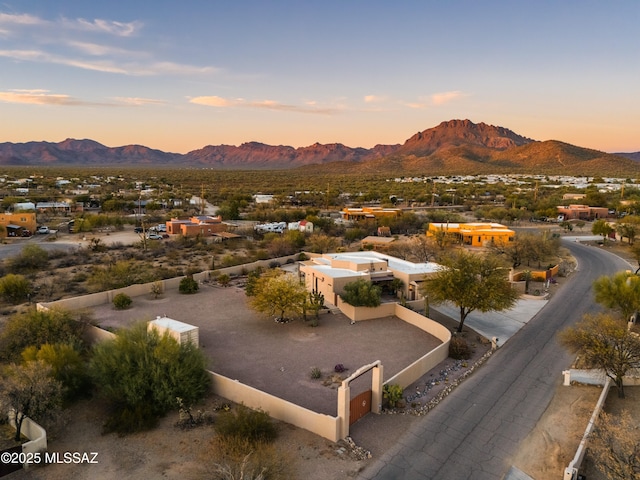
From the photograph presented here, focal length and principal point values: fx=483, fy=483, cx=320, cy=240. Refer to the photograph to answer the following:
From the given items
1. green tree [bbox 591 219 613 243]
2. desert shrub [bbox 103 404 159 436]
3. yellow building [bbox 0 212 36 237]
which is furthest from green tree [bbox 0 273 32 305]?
green tree [bbox 591 219 613 243]

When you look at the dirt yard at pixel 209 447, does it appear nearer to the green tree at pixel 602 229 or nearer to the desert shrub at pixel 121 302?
the desert shrub at pixel 121 302

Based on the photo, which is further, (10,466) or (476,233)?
(476,233)

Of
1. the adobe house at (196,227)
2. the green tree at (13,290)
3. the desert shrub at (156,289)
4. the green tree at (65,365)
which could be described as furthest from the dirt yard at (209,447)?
the adobe house at (196,227)

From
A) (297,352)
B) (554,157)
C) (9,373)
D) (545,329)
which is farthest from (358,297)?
(554,157)

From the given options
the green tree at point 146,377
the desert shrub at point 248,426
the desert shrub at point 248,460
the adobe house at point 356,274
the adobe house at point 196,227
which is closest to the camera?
the desert shrub at point 248,460

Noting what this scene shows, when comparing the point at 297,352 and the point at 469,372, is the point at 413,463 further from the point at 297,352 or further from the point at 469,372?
the point at 297,352

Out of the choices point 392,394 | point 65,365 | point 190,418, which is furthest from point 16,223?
point 392,394

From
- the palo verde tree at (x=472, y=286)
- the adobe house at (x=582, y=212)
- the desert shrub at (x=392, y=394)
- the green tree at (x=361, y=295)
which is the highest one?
the palo verde tree at (x=472, y=286)

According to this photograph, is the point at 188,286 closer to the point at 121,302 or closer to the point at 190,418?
the point at 121,302
